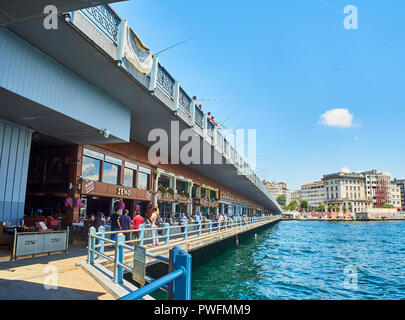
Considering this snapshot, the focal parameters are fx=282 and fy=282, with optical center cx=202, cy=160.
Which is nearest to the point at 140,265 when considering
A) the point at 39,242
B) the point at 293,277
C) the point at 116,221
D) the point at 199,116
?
the point at 39,242

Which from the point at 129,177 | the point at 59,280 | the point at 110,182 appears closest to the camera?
the point at 59,280

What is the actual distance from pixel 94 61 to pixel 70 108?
186 centimetres

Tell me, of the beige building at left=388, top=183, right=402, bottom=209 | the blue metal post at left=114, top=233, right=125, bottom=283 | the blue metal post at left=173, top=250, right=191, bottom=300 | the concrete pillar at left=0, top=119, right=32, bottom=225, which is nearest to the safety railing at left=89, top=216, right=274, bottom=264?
the blue metal post at left=114, top=233, right=125, bottom=283

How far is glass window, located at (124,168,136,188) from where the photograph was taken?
17.9 meters

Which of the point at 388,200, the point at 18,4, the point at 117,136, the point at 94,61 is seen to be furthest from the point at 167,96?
the point at 388,200

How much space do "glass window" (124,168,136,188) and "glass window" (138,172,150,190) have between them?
0.66m

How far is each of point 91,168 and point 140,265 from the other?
442 inches

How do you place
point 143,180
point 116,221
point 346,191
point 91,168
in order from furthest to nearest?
point 346,191 < point 143,180 < point 91,168 < point 116,221

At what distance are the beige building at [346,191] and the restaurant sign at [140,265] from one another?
516ft

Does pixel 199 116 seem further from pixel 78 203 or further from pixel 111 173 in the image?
pixel 78 203

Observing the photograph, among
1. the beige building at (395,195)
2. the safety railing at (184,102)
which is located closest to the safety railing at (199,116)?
the safety railing at (184,102)

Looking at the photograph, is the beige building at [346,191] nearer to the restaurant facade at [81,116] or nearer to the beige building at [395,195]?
the beige building at [395,195]

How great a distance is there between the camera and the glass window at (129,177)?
1790 centimetres

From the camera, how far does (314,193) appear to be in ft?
595
